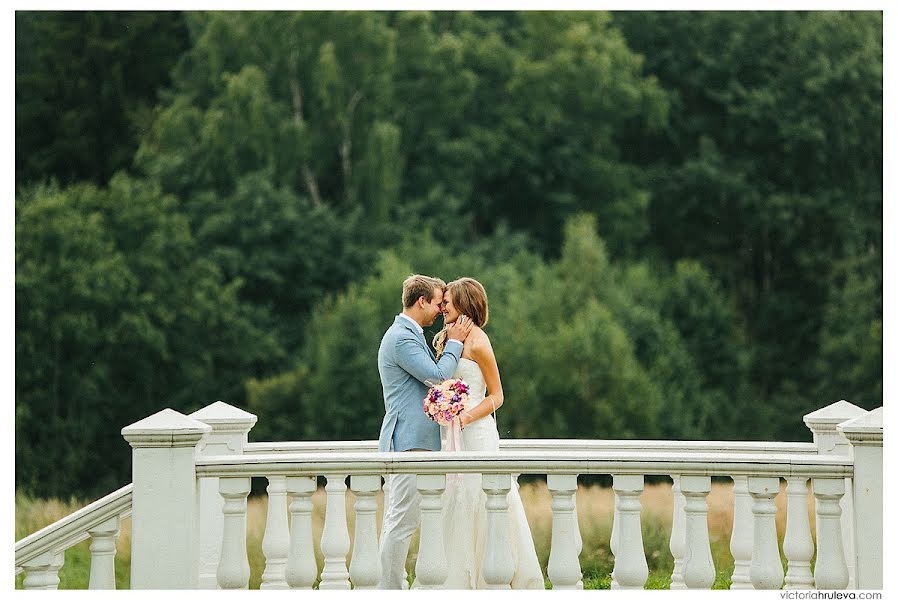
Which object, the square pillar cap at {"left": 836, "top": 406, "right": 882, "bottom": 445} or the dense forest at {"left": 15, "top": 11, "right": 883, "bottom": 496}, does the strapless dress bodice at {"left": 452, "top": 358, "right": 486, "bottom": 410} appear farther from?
the dense forest at {"left": 15, "top": 11, "right": 883, "bottom": 496}

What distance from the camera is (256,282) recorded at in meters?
30.2

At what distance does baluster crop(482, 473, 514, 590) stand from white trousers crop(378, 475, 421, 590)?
1.87 feet

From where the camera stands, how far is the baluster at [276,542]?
6.59 metres

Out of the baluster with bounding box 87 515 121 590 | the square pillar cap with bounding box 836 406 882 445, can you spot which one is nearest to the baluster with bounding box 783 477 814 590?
the square pillar cap with bounding box 836 406 882 445

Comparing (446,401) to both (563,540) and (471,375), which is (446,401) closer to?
(471,375)

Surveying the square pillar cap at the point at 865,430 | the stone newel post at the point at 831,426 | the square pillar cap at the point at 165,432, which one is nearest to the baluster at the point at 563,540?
the square pillar cap at the point at 865,430

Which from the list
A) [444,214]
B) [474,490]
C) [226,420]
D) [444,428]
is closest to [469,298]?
[444,428]

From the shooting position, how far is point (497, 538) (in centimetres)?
616

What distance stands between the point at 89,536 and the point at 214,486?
891 millimetres

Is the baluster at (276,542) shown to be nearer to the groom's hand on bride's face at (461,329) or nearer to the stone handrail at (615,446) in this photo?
the stone handrail at (615,446)

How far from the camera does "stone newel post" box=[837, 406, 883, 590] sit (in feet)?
19.6

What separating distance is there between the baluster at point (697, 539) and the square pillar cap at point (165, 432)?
2223mm

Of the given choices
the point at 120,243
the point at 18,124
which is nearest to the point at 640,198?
the point at 120,243

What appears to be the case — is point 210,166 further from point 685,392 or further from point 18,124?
point 685,392
